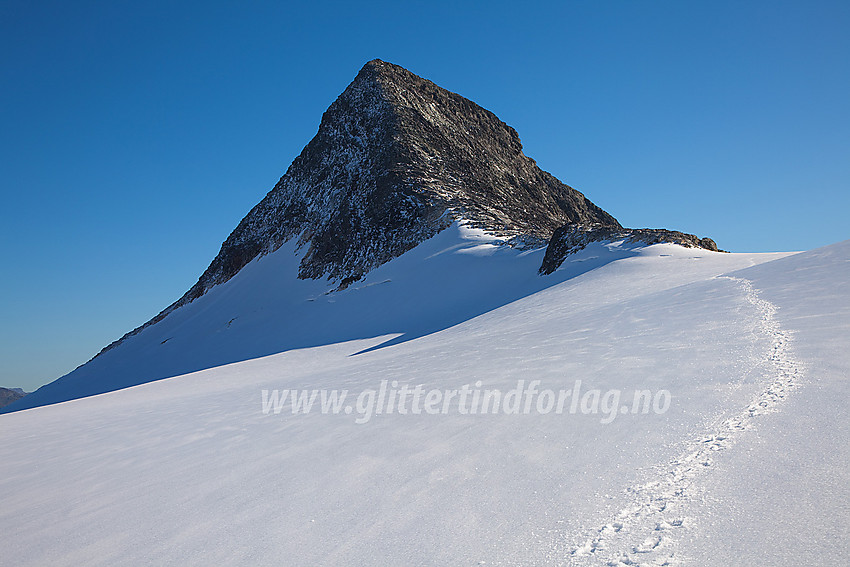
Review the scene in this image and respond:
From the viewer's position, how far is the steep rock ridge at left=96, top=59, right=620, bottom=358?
2670 centimetres

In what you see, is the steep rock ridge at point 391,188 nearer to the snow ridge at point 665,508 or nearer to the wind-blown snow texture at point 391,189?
Answer: the wind-blown snow texture at point 391,189

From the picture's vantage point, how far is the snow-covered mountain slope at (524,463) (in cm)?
224

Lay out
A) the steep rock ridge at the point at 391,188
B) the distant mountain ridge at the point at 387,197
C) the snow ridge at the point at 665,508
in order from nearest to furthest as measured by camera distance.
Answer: the snow ridge at the point at 665,508
the distant mountain ridge at the point at 387,197
the steep rock ridge at the point at 391,188

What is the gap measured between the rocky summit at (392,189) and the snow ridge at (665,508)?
58.2 ft

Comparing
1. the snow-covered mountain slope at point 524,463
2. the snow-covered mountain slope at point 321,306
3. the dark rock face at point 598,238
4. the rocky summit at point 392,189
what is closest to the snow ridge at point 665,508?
the snow-covered mountain slope at point 524,463

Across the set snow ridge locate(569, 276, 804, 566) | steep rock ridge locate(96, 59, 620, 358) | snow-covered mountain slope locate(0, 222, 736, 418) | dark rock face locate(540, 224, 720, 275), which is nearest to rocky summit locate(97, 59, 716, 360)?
steep rock ridge locate(96, 59, 620, 358)

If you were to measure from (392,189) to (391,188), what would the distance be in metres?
0.18

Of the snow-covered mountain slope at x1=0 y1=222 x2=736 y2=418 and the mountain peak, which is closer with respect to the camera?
the snow-covered mountain slope at x1=0 y1=222 x2=736 y2=418

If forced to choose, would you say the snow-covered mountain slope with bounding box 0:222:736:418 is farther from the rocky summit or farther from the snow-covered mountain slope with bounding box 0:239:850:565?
the snow-covered mountain slope with bounding box 0:239:850:565

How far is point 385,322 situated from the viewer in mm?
17828

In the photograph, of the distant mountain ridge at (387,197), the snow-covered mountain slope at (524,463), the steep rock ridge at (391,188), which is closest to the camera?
the snow-covered mountain slope at (524,463)

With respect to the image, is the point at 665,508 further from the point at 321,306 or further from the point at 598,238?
the point at 321,306

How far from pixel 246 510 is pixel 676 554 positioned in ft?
9.01

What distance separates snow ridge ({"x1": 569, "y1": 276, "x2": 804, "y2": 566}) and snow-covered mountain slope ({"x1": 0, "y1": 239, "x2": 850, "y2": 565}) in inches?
0.5
